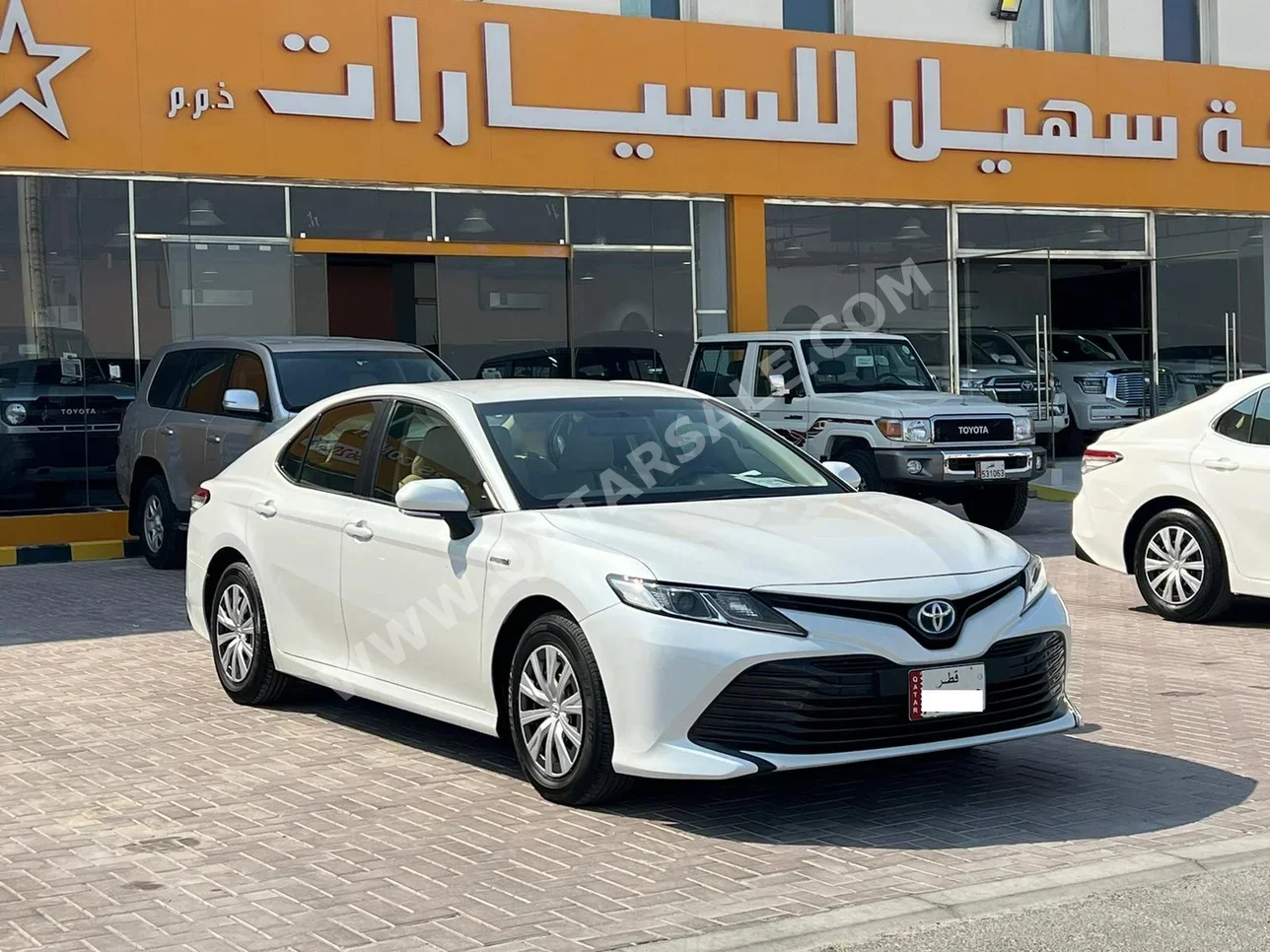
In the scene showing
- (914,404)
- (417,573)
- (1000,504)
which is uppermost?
(914,404)

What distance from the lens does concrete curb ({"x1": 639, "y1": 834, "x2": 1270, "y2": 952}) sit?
4.94 m

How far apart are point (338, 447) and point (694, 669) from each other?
8.86 ft

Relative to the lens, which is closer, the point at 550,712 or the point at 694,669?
the point at 694,669

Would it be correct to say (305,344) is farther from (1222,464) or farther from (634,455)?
(634,455)

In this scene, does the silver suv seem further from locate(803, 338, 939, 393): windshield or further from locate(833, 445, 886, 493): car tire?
locate(803, 338, 939, 393): windshield

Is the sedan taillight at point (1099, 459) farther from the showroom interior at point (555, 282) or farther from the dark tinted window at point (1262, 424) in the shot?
the showroom interior at point (555, 282)

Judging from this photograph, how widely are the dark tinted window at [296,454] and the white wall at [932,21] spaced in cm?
1485

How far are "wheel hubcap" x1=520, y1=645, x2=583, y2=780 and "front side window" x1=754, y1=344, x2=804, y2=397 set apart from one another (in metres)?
10.8

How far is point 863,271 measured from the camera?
2212cm

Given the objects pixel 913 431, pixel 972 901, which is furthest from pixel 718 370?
pixel 972 901

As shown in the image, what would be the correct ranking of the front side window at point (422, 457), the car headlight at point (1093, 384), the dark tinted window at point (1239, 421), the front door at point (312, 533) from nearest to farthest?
the front side window at point (422, 457), the front door at point (312, 533), the dark tinted window at point (1239, 421), the car headlight at point (1093, 384)

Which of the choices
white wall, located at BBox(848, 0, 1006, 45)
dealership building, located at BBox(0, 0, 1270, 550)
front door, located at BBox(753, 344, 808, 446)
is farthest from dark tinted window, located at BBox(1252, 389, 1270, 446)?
white wall, located at BBox(848, 0, 1006, 45)

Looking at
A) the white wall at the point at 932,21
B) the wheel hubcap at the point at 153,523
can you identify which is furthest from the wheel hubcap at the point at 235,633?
the white wall at the point at 932,21

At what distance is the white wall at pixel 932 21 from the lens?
21.9m
